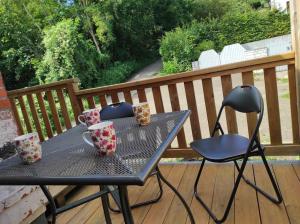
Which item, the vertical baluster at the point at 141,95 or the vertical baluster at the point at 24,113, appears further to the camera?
the vertical baluster at the point at 24,113

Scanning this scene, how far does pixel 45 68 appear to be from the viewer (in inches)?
478

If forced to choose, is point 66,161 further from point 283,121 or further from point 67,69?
point 67,69

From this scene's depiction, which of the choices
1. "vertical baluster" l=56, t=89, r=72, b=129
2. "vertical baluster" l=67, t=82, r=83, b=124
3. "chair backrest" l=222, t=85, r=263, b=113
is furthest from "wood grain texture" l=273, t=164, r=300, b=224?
"vertical baluster" l=56, t=89, r=72, b=129

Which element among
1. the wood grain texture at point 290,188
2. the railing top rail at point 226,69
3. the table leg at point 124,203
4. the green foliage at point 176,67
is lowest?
the green foliage at point 176,67

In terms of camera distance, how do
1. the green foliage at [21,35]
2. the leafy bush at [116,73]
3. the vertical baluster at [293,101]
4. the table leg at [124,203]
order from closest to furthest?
the table leg at [124,203] < the vertical baluster at [293,101] < the green foliage at [21,35] < the leafy bush at [116,73]

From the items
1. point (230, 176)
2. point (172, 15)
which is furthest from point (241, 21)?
point (230, 176)

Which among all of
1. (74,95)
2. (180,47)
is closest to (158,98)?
(74,95)

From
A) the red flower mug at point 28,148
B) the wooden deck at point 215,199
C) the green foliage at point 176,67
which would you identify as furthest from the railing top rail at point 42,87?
the green foliage at point 176,67

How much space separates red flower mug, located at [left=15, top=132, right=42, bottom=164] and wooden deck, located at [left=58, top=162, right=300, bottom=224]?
1066 millimetres

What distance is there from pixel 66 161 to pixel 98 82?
13.1 metres

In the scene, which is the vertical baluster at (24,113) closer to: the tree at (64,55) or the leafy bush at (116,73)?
the tree at (64,55)

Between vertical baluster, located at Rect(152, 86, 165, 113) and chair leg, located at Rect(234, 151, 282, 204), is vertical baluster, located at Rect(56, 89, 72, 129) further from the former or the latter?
chair leg, located at Rect(234, 151, 282, 204)

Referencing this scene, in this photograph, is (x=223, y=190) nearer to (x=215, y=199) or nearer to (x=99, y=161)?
(x=215, y=199)

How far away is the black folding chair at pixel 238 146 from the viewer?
1722 millimetres
